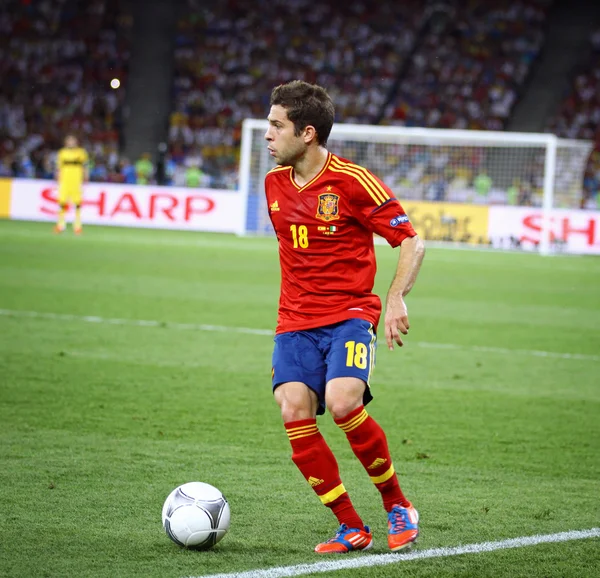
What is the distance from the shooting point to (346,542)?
14.4 feet

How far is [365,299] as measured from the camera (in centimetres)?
460

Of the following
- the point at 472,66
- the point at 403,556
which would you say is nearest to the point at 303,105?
the point at 403,556

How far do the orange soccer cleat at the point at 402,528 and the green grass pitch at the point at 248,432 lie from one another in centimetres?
9

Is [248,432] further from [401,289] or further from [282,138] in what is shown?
[282,138]

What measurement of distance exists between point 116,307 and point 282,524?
8198mm

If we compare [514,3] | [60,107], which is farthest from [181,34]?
[514,3]

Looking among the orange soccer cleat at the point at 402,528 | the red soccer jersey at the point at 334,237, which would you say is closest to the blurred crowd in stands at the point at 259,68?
the red soccer jersey at the point at 334,237

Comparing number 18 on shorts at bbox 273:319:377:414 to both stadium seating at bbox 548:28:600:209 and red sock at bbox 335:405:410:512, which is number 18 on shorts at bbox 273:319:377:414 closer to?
red sock at bbox 335:405:410:512

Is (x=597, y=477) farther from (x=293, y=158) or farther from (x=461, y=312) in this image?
(x=461, y=312)

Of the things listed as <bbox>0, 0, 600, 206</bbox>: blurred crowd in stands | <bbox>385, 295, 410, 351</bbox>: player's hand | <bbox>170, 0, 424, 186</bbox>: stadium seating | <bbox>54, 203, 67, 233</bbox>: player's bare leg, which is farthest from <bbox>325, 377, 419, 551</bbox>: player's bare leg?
<bbox>170, 0, 424, 186</bbox>: stadium seating

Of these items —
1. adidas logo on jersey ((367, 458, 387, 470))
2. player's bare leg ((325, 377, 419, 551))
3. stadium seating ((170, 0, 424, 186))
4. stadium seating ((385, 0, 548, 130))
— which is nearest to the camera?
player's bare leg ((325, 377, 419, 551))

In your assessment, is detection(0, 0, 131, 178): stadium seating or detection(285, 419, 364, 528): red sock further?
detection(0, 0, 131, 178): stadium seating

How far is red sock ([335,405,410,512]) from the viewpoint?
4367 mm

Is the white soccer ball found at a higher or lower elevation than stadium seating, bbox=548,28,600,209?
lower
